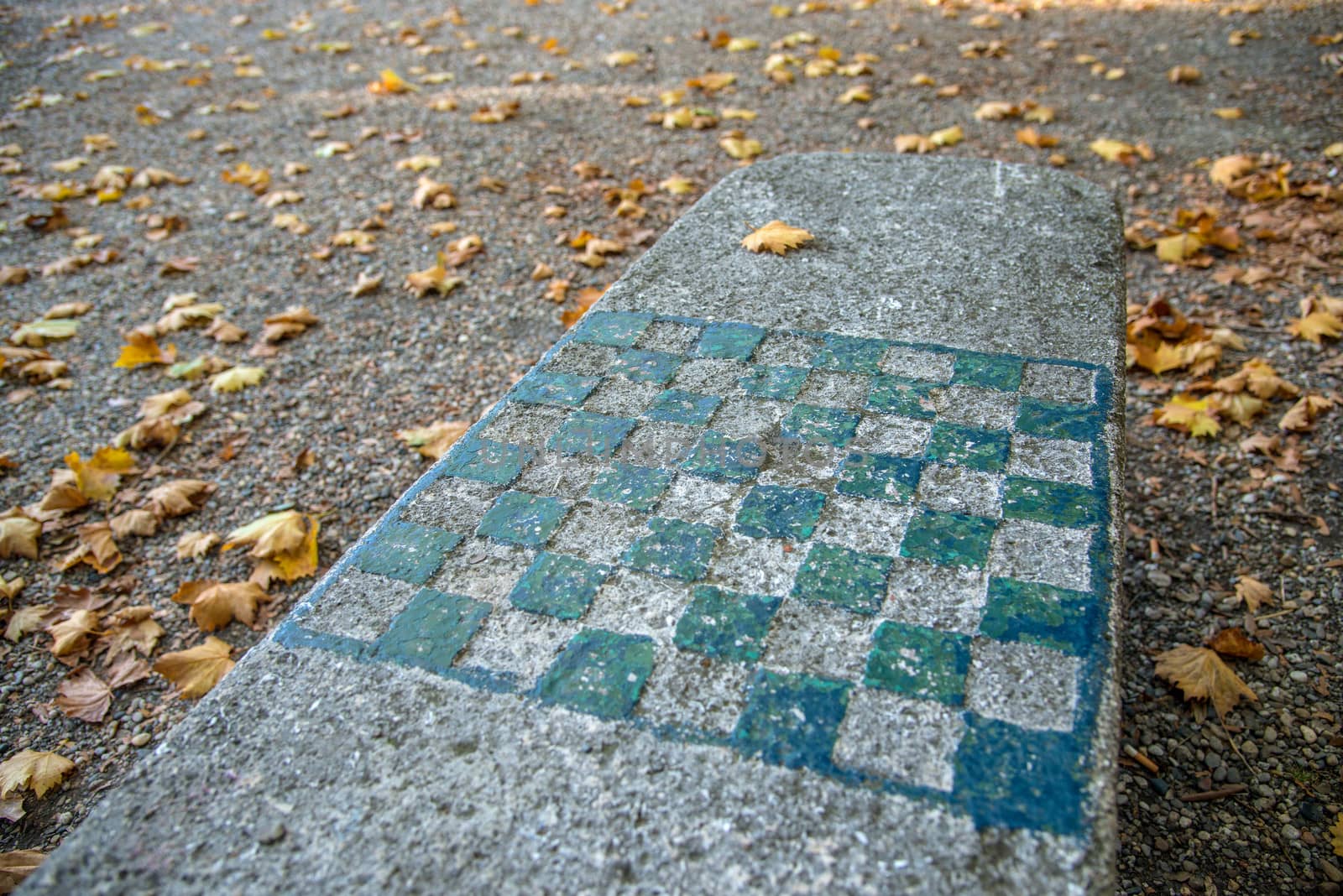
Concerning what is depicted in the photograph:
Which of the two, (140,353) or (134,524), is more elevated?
(140,353)

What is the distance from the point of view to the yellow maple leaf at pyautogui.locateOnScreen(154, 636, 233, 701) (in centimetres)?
211

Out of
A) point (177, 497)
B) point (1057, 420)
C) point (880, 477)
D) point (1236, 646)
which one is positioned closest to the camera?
point (880, 477)

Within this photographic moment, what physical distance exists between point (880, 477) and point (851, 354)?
426mm

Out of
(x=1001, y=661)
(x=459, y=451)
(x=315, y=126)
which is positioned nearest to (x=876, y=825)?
(x=1001, y=661)

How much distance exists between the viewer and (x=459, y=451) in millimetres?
1729

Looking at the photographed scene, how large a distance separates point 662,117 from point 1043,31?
2.86 m

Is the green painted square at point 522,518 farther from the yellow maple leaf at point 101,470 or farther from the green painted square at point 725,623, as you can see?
the yellow maple leaf at point 101,470

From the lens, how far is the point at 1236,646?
205cm

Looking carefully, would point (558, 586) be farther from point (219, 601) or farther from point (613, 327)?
point (219, 601)

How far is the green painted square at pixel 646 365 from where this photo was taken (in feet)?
6.23

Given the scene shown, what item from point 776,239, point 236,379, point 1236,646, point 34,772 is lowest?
point 1236,646

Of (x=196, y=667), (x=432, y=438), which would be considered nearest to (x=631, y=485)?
(x=196, y=667)

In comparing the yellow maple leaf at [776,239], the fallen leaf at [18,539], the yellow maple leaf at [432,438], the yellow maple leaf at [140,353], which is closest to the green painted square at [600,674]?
the yellow maple leaf at [776,239]

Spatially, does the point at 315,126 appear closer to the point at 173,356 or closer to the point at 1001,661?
the point at 173,356
